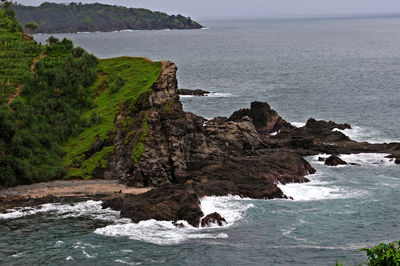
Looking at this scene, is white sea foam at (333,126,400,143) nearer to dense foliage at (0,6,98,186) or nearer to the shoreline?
the shoreline

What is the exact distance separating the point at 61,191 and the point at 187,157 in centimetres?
1513

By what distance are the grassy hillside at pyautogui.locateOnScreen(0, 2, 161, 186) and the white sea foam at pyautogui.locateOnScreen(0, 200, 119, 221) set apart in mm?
8371

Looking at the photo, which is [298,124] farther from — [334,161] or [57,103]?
[57,103]

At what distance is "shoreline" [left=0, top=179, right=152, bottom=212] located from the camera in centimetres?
5988

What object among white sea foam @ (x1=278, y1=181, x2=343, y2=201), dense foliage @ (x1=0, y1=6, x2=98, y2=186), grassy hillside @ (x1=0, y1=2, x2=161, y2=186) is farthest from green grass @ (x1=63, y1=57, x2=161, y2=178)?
white sea foam @ (x1=278, y1=181, x2=343, y2=201)

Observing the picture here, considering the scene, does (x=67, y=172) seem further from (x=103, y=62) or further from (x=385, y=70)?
(x=385, y=70)

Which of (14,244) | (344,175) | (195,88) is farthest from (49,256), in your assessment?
(195,88)

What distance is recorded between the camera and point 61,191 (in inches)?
2480

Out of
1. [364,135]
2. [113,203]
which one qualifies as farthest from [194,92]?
[113,203]

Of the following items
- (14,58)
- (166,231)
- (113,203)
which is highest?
(14,58)

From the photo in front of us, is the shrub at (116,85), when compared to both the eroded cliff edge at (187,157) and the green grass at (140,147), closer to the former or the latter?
the eroded cliff edge at (187,157)

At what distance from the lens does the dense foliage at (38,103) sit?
6712 cm

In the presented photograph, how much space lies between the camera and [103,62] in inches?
3546

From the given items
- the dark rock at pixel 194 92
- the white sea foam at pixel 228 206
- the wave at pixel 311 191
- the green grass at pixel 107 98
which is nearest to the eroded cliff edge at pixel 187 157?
the white sea foam at pixel 228 206
